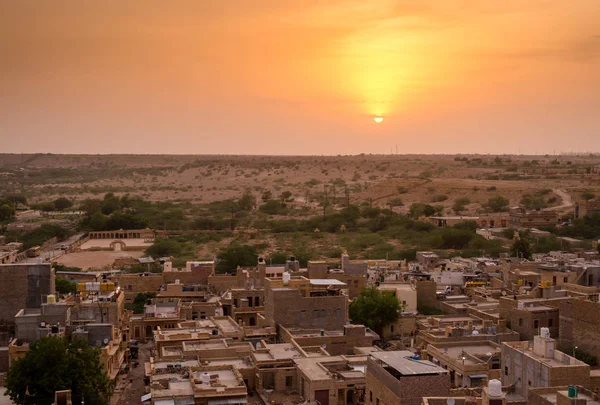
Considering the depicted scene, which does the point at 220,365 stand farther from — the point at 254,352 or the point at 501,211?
the point at 501,211

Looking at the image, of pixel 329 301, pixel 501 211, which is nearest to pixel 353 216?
pixel 501 211

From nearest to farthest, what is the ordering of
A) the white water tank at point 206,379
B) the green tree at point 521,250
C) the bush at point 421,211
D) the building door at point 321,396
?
the white water tank at point 206,379 < the building door at point 321,396 < the green tree at point 521,250 < the bush at point 421,211

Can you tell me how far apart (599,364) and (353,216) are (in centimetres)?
6669

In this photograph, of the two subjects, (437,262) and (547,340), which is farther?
(437,262)

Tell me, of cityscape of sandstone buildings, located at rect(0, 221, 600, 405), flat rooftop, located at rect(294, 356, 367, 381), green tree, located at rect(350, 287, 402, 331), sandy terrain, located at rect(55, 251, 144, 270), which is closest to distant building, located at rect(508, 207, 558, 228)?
cityscape of sandstone buildings, located at rect(0, 221, 600, 405)

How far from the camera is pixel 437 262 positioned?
5869 centimetres

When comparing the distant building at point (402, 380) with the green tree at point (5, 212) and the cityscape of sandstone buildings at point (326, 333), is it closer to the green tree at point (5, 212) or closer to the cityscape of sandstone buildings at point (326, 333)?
the cityscape of sandstone buildings at point (326, 333)

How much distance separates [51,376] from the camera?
27672 millimetres

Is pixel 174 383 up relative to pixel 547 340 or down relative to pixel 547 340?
down

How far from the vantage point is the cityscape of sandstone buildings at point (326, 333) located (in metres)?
25.2

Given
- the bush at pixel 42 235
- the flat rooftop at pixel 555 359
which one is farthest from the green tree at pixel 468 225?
the flat rooftop at pixel 555 359

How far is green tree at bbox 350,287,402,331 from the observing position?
39.7m

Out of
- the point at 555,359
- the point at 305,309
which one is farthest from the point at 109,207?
the point at 555,359

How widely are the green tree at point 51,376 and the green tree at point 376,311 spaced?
15.0m
